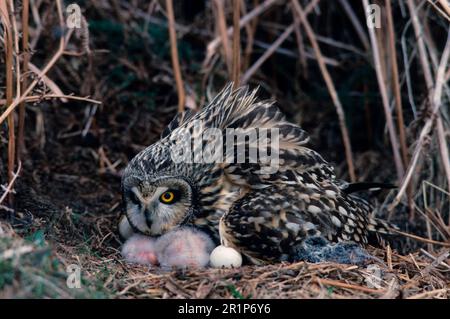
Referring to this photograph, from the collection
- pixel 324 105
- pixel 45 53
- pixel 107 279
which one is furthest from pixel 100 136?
pixel 107 279

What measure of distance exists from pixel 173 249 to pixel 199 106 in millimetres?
1832

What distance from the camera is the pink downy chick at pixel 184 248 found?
384cm

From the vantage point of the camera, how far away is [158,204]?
3.99 metres

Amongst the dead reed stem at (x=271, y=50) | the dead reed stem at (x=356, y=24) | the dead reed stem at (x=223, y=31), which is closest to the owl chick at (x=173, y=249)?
the dead reed stem at (x=223, y=31)

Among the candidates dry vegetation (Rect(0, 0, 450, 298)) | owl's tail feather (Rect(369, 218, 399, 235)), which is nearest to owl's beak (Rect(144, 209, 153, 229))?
dry vegetation (Rect(0, 0, 450, 298))

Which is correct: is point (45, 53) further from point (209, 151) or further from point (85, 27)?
point (209, 151)

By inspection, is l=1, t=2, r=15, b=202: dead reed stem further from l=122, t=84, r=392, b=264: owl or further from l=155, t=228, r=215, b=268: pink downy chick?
l=155, t=228, r=215, b=268: pink downy chick

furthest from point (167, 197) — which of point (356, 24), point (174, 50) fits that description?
point (356, 24)

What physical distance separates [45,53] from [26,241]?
242 centimetres

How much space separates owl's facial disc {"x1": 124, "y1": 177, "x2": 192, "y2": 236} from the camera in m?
3.96

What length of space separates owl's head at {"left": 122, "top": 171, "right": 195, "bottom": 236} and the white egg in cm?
36

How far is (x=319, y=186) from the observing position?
4238 millimetres

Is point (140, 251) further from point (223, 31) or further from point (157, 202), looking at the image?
point (223, 31)

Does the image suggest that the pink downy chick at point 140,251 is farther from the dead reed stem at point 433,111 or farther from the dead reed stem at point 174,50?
the dead reed stem at point 433,111
